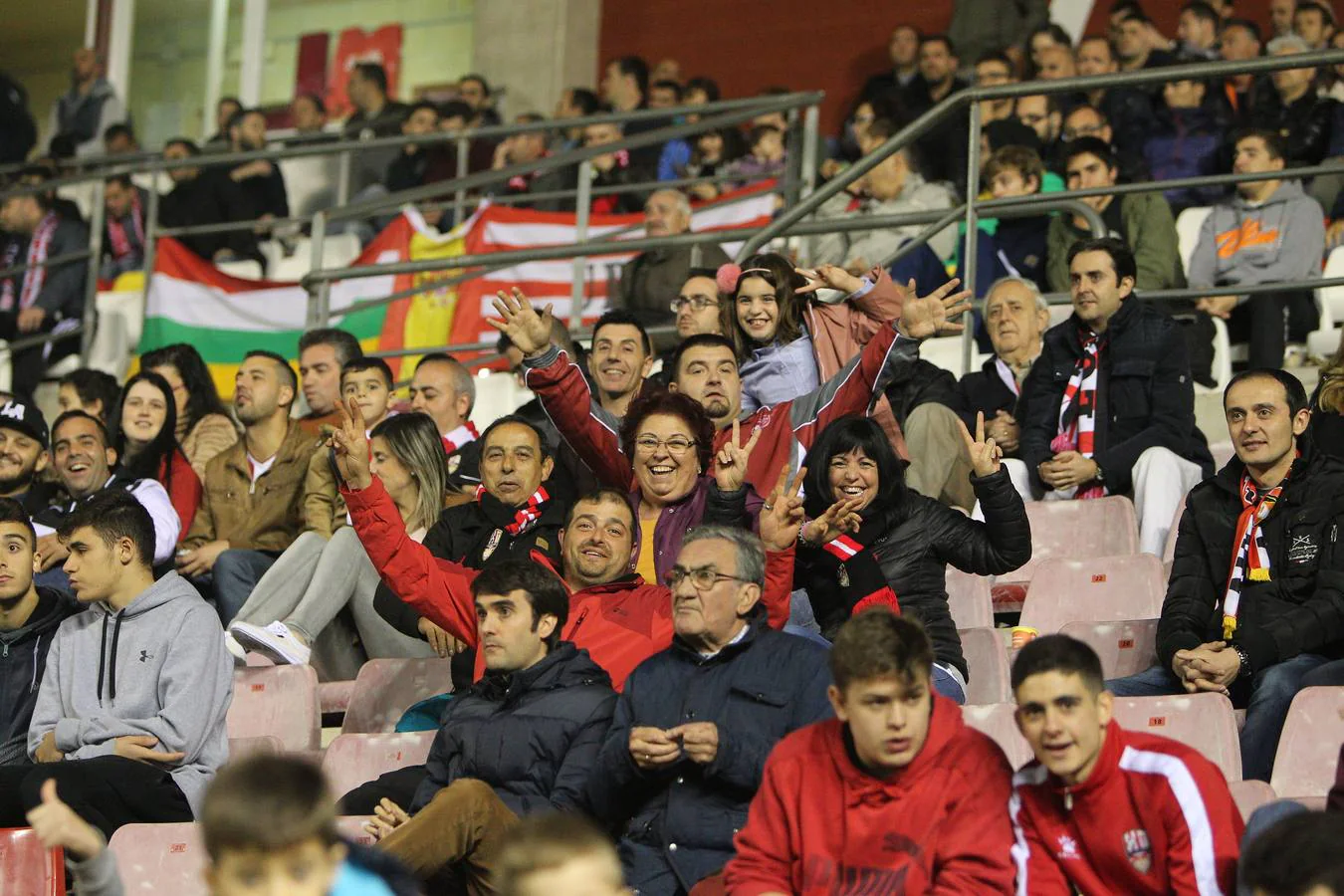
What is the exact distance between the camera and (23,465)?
7520 mm

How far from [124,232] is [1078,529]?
6.79 meters

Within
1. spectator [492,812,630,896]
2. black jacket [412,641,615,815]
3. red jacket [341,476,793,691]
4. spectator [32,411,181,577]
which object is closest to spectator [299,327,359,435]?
spectator [32,411,181,577]

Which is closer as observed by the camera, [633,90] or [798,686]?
[798,686]

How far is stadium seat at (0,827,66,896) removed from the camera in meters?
4.98

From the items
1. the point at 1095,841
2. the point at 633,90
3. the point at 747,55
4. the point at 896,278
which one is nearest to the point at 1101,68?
the point at 896,278

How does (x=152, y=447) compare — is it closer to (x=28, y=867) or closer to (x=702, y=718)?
(x=28, y=867)

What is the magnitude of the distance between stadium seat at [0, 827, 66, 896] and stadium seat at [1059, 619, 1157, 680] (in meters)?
2.67

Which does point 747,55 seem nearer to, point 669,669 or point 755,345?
point 755,345

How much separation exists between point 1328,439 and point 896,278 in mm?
2831

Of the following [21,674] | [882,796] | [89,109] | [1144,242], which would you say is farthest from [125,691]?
[89,109]

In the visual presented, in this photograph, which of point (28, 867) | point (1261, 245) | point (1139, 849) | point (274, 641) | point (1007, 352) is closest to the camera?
point (1139, 849)

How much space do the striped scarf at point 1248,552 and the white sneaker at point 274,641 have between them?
2786 mm

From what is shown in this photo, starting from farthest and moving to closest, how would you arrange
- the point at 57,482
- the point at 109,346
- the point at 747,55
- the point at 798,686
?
the point at 747,55, the point at 109,346, the point at 57,482, the point at 798,686

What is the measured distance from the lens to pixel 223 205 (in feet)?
38.0
